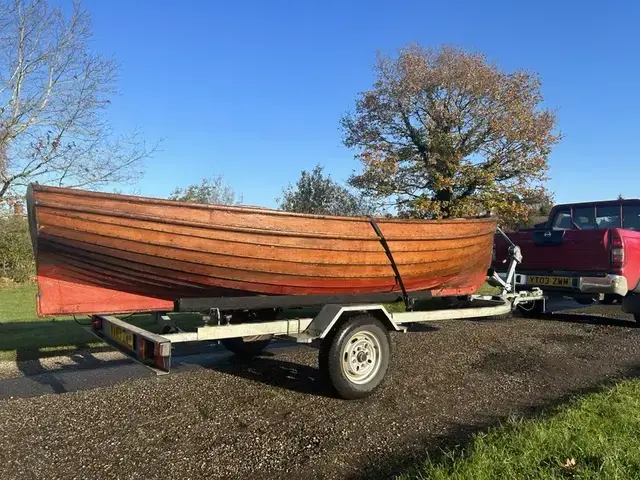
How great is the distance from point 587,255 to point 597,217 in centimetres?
174

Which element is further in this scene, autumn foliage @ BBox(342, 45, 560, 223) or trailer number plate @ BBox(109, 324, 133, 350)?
autumn foliage @ BBox(342, 45, 560, 223)

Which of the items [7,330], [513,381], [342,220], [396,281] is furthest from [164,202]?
[7,330]

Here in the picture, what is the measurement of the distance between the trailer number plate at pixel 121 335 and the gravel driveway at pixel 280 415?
2.11ft

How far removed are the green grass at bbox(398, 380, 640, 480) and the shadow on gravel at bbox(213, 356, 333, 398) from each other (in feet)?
5.82

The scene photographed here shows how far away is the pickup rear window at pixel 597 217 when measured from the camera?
914 cm

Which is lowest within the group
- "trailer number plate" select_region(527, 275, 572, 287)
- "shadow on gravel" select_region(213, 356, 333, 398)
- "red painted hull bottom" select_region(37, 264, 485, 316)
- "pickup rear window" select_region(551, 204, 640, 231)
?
"shadow on gravel" select_region(213, 356, 333, 398)

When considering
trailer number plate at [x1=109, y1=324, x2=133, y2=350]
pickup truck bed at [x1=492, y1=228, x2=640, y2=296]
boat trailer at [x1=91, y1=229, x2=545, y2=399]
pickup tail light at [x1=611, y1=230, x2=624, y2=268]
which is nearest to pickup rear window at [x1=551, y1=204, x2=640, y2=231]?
pickup truck bed at [x1=492, y1=228, x2=640, y2=296]

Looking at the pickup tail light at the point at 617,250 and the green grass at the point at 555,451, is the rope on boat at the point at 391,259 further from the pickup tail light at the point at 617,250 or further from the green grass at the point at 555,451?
the pickup tail light at the point at 617,250

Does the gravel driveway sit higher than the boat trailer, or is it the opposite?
the boat trailer

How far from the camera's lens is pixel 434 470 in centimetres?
307

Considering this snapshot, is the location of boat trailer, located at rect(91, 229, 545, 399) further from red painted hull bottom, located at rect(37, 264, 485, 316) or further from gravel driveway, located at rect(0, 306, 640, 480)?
gravel driveway, located at rect(0, 306, 640, 480)

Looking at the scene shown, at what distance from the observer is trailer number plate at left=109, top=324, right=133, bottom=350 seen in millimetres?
4285

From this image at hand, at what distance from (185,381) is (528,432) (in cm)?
342

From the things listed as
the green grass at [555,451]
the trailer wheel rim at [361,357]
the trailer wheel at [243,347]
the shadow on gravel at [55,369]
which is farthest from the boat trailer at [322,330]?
the green grass at [555,451]
